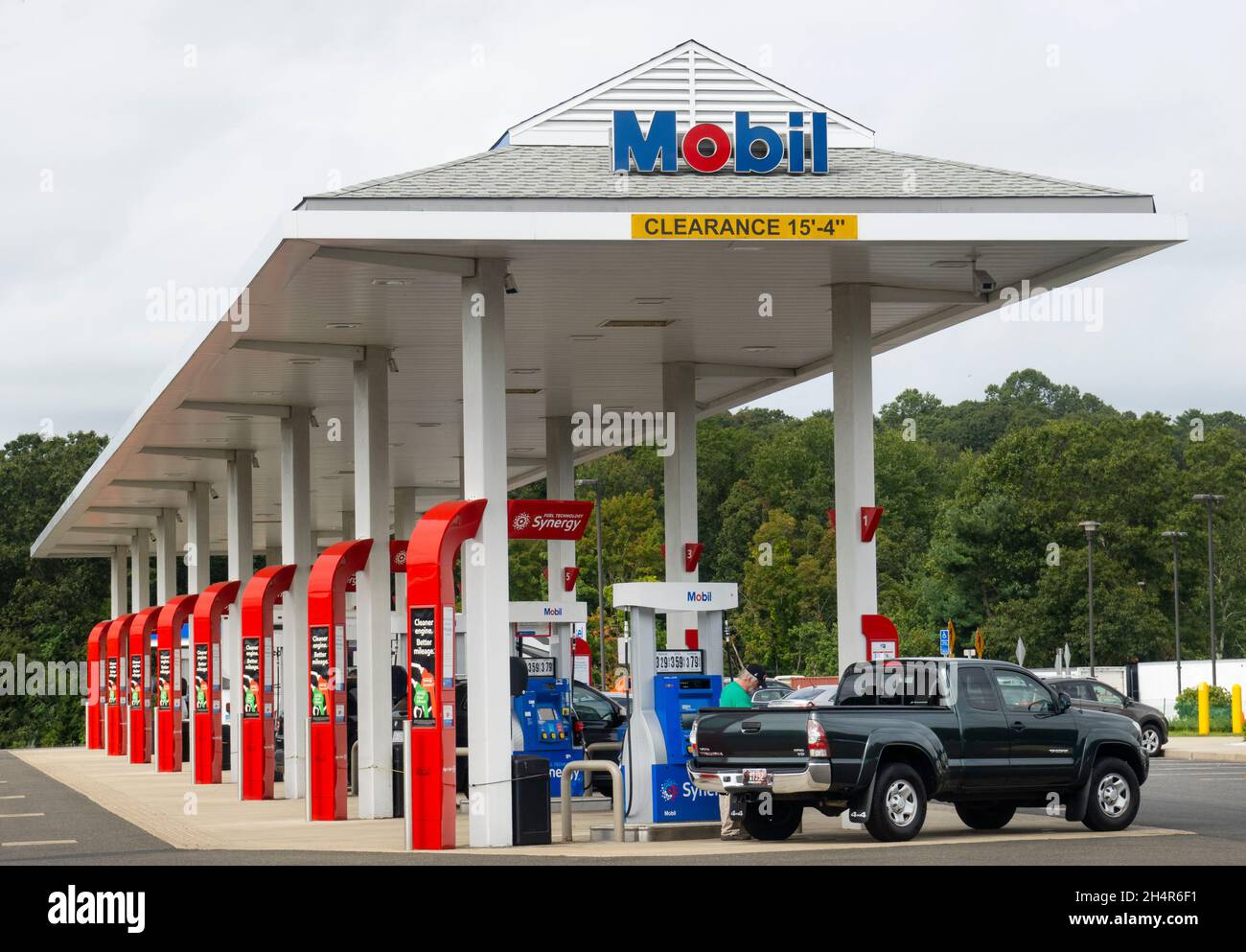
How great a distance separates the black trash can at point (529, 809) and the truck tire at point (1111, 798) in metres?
5.50

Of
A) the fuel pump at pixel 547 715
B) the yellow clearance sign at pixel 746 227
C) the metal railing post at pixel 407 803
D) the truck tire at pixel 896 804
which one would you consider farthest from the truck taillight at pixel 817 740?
the fuel pump at pixel 547 715

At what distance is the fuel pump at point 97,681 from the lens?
4841cm

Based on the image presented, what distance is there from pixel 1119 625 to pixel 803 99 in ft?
214

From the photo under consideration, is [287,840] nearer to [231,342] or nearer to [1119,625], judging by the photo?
[231,342]

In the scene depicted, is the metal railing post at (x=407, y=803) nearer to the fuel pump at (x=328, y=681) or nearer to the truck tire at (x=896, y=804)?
the fuel pump at (x=328, y=681)

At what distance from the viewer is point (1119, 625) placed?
83.1 meters

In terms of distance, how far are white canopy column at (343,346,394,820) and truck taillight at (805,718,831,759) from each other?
753cm

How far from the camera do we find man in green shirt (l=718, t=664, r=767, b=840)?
18.2 metres

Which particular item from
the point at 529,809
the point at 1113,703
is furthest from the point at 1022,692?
the point at 1113,703

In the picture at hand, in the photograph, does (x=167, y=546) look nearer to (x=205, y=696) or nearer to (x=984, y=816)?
(x=205, y=696)

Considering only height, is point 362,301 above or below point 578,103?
below

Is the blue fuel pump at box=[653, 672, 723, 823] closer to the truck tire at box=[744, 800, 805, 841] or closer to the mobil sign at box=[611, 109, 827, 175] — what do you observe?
the truck tire at box=[744, 800, 805, 841]
